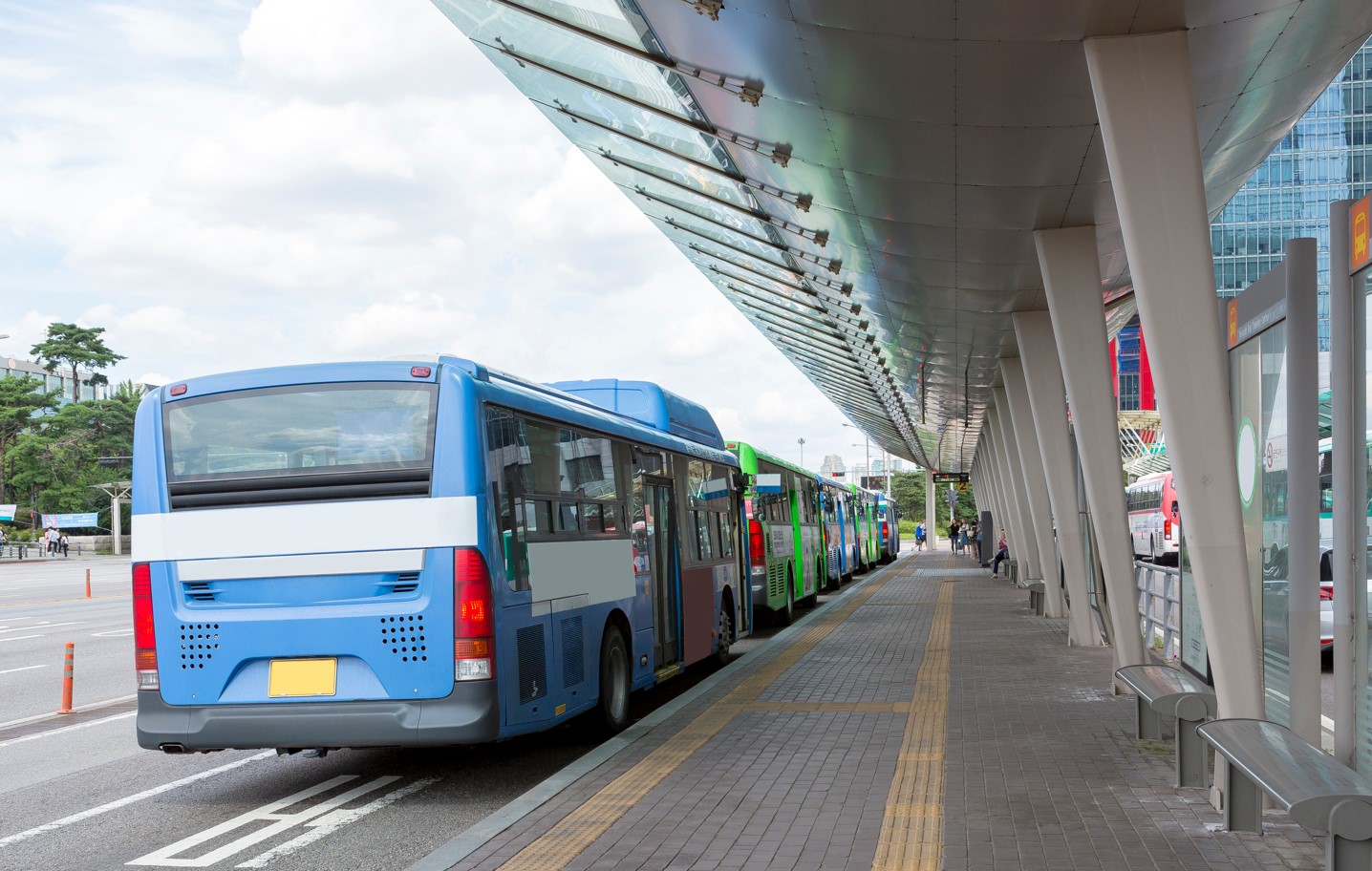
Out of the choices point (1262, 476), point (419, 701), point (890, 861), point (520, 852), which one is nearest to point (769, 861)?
point (890, 861)

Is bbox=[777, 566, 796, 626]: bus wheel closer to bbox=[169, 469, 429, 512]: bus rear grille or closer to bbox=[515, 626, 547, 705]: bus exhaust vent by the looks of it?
bbox=[515, 626, 547, 705]: bus exhaust vent

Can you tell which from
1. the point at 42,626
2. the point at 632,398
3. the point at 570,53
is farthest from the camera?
the point at 42,626

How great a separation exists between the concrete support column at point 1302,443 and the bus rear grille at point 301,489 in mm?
4635

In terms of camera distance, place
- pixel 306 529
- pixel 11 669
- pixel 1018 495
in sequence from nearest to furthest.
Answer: pixel 306 529, pixel 11 669, pixel 1018 495

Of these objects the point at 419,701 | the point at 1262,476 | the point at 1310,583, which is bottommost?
the point at 419,701

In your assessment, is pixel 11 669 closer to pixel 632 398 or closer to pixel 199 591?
pixel 632 398

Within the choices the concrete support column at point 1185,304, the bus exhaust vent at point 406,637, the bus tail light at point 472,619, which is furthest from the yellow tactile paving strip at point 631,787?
the concrete support column at point 1185,304

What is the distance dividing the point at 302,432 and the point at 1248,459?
5.85 metres

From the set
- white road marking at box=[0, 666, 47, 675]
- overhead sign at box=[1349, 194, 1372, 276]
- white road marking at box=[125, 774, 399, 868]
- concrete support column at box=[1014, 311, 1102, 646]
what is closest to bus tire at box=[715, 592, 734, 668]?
concrete support column at box=[1014, 311, 1102, 646]

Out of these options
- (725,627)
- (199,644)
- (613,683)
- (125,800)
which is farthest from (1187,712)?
(725,627)

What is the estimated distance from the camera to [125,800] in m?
7.84

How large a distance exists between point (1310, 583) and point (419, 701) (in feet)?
15.6

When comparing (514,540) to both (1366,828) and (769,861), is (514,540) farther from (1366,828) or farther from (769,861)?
(1366,828)

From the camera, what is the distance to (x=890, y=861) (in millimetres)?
5785
